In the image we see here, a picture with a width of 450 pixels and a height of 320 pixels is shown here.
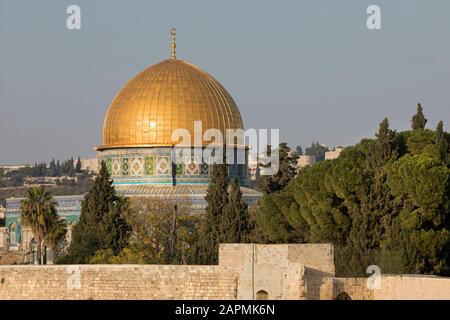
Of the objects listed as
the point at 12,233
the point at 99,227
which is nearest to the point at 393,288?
the point at 99,227

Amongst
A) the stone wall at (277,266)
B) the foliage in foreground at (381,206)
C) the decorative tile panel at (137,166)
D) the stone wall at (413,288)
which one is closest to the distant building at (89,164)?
the decorative tile panel at (137,166)

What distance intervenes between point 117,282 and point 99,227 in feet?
33.7

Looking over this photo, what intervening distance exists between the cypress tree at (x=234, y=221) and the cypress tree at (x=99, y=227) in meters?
2.42

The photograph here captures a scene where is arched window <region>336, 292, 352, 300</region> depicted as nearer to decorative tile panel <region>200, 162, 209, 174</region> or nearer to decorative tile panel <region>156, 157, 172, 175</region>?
decorative tile panel <region>200, 162, 209, 174</region>

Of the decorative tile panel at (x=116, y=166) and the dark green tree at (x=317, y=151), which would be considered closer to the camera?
the decorative tile panel at (x=116, y=166)

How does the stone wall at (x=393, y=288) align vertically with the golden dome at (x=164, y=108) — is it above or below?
below

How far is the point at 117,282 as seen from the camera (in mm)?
30766

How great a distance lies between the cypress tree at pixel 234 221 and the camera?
39844 mm

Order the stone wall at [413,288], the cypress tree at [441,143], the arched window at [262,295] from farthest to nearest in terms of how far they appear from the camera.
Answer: the cypress tree at [441,143] < the arched window at [262,295] < the stone wall at [413,288]

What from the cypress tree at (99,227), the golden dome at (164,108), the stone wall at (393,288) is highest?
the golden dome at (164,108)

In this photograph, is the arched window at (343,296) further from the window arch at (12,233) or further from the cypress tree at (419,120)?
the window arch at (12,233)

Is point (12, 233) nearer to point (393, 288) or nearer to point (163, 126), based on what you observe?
point (163, 126)

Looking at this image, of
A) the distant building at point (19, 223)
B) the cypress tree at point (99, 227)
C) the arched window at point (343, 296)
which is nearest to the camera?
the arched window at point (343, 296)
